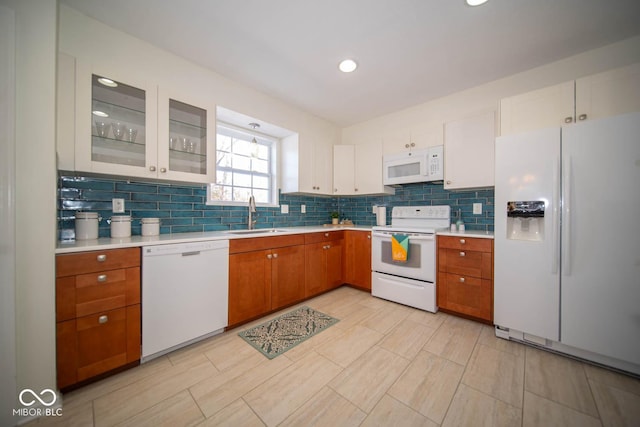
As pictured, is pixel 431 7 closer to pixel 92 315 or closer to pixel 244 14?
pixel 244 14

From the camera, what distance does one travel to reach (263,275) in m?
2.26

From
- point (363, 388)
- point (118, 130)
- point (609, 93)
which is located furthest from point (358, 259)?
point (118, 130)

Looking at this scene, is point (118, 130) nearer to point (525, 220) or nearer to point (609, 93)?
point (525, 220)

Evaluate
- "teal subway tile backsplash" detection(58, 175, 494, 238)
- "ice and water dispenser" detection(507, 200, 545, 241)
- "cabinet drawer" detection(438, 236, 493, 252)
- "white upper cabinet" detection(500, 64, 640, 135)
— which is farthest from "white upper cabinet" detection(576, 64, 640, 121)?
"cabinet drawer" detection(438, 236, 493, 252)

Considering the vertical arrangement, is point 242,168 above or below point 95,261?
above

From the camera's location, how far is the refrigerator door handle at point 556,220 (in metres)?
1.69

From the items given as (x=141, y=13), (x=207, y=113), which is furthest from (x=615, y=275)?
(x=141, y=13)

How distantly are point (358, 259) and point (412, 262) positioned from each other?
76 cm

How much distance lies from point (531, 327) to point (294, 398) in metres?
1.90

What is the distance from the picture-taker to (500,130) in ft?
6.88

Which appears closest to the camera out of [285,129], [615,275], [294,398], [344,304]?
[294,398]

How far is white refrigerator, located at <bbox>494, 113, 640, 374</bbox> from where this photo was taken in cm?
149

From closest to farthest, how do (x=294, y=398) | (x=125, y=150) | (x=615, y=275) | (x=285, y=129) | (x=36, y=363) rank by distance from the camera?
(x=36, y=363), (x=294, y=398), (x=615, y=275), (x=125, y=150), (x=285, y=129)

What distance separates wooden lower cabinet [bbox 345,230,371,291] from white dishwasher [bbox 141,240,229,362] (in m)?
1.71
